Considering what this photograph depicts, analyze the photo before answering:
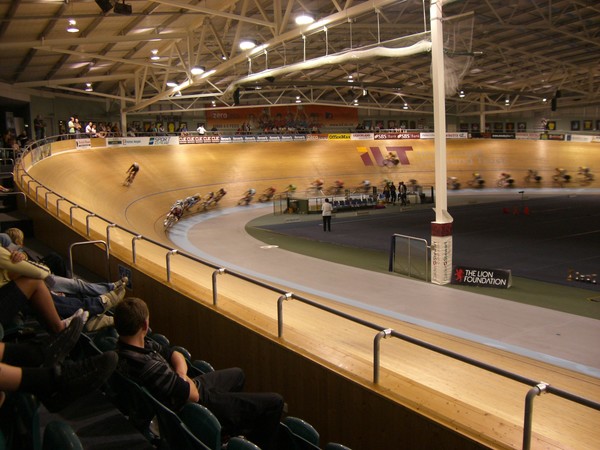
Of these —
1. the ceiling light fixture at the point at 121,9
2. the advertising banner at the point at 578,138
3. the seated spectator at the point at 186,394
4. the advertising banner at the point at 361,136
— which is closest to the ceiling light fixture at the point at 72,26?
the ceiling light fixture at the point at 121,9

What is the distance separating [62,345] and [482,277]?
358 inches

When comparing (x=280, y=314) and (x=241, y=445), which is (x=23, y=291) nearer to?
(x=280, y=314)

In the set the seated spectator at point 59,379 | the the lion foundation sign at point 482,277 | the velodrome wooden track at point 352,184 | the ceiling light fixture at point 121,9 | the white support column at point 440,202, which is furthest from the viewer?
the ceiling light fixture at point 121,9

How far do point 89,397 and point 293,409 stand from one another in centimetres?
152

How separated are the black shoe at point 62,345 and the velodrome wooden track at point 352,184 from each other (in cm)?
179

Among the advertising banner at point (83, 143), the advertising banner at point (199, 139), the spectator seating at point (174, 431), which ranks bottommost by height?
Answer: the spectator seating at point (174, 431)

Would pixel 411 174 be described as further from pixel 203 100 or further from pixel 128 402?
A: pixel 128 402

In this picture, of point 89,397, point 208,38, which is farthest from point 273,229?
point 89,397

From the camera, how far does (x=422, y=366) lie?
200 inches

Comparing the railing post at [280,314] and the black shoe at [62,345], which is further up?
the black shoe at [62,345]

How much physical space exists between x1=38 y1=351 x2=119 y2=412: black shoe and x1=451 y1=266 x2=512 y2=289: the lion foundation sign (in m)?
9.06

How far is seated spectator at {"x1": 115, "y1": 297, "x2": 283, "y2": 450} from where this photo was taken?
300cm

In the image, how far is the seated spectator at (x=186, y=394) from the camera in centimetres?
300

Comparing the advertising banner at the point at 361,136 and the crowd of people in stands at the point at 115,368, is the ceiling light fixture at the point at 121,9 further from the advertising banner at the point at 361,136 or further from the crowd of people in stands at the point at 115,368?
the advertising banner at the point at 361,136
